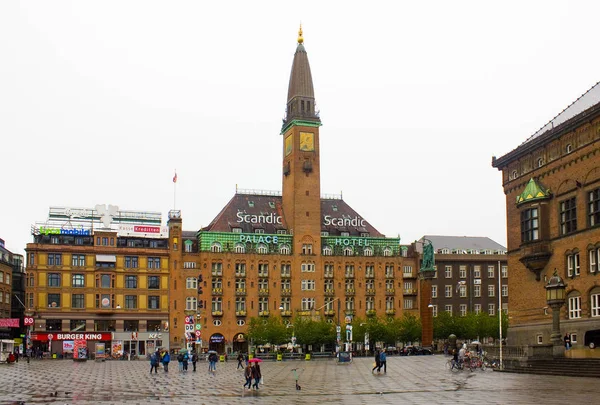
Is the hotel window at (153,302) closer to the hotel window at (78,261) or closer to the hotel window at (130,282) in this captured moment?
the hotel window at (130,282)

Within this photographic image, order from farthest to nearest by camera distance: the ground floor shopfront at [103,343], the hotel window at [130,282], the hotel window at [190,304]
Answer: the hotel window at [190,304]
the hotel window at [130,282]
the ground floor shopfront at [103,343]

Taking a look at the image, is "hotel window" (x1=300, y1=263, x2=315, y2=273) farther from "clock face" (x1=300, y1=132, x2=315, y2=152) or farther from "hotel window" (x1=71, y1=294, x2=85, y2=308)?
"hotel window" (x1=71, y1=294, x2=85, y2=308)

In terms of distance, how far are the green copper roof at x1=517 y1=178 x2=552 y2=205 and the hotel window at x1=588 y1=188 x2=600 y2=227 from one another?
592cm

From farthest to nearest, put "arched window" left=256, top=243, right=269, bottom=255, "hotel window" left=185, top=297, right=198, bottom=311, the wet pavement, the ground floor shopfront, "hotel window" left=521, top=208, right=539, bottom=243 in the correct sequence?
"arched window" left=256, top=243, right=269, bottom=255
"hotel window" left=185, top=297, right=198, bottom=311
the ground floor shopfront
"hotel window" left=521, top=208, right=539, bottom=243
the wet pavement

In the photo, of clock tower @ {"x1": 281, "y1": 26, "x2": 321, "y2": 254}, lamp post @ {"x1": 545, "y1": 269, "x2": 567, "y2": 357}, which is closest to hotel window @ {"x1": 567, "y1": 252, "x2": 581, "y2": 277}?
lamp post @ {"x1": 545, "y1": 269, "x2": 567, "y2": 357}

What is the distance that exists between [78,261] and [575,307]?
8071 cm

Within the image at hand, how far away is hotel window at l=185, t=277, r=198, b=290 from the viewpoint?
13438 cm

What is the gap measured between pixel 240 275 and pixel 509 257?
209 ft

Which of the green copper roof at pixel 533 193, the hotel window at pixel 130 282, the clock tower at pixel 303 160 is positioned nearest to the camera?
the green copper roof at pixel 533 193

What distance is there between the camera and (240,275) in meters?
136

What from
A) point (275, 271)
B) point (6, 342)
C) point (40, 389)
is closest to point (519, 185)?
point (40, 389)

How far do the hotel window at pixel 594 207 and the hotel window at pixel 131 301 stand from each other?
80.6m

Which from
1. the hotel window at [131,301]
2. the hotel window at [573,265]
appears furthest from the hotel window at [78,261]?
the hotel window at [573,265]

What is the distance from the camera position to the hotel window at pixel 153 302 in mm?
131875
